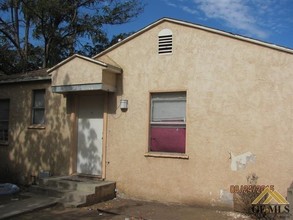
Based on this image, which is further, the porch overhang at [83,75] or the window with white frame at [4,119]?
the window with white frame at [4,119]

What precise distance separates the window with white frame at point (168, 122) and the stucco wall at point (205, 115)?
0.73 ft

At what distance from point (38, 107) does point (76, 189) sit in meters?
3.86

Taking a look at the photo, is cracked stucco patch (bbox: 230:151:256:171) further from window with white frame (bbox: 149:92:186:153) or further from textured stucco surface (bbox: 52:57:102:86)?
textured stucco surface (bbox: 52:57:102:86)

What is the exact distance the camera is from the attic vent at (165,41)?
34.2 ft

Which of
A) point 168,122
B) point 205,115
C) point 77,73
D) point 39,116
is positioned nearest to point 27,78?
point 39,116

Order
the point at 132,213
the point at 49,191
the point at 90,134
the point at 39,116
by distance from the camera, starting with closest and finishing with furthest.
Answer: the point at 132,213, the point at 49,191, the point at 90,134, the point at 39,116

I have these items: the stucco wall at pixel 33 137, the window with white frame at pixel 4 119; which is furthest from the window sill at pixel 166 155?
the window with white frame at pixel 4 119

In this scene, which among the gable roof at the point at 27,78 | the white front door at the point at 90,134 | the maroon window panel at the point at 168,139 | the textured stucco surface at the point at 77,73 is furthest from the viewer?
the gable roof at the point at 27,78

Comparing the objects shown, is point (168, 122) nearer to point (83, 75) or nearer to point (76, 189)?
point (83, 75)

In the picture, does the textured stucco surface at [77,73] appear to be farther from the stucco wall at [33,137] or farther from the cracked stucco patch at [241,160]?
the cracked stucco patch at [241,160]

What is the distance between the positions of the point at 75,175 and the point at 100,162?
3.38ft

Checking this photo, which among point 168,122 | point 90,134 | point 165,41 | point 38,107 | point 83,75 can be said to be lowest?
point 90,134

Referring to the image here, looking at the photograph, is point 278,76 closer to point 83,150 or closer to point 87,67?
point 87,67

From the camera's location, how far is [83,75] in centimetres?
1099
